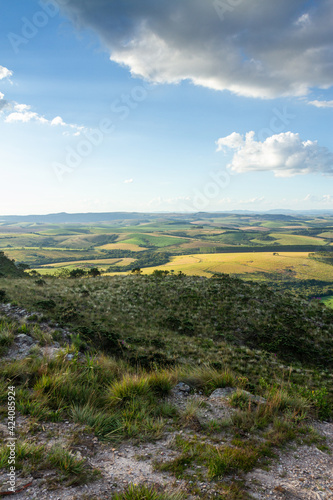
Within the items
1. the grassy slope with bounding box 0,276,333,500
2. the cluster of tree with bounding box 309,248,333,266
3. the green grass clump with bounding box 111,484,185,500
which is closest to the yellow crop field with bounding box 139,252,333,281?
the cluster of tree with bounding box 309,248,333,266

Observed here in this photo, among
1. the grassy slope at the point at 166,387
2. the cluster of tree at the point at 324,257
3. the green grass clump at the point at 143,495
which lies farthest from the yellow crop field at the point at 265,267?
the green grass clump at the point at 143,495

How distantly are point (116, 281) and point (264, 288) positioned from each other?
60.7 ft

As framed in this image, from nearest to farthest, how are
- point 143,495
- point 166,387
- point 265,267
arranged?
point 143,495
point 166,387
point 265,267

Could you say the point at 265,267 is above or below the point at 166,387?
below

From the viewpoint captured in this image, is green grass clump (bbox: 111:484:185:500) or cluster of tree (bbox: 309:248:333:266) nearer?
green grass clump (bbox: 111:484:185:500)

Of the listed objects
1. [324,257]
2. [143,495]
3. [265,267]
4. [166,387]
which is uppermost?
[143,495]

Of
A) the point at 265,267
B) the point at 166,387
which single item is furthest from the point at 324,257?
the point at 166,387

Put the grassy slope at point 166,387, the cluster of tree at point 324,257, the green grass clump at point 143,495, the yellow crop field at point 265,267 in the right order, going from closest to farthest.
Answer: the green grass clump at point 143,495 → the grassy slope at point 166,387 → the yellow crop field at point 265,267 → the cluster of tree at point 324,257

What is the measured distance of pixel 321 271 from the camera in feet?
461

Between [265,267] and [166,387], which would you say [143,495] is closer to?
[166,387]

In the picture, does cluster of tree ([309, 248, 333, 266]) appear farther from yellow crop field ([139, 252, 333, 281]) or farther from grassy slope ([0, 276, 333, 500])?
grassy slope ([0, 276, 333, 500])

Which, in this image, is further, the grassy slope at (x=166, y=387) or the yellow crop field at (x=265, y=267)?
the yellow crop field at (x=265, y=267)

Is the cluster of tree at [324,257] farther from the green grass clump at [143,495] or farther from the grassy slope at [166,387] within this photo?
the green grass clump at [143,495]

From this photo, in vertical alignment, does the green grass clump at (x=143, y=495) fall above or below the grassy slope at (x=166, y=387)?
above
